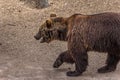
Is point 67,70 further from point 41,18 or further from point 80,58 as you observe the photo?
point 41,18

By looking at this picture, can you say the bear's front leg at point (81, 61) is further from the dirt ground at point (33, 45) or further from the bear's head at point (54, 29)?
the bear's head at point (54, 29)

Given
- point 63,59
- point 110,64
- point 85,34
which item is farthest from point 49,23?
point 110,64

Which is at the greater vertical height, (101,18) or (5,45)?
(101,18)

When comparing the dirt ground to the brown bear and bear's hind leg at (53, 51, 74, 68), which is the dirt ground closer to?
bear's hind leg at (53, 51, 74, 68)

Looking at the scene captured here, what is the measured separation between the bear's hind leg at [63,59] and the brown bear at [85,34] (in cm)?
10

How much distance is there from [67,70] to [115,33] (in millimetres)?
1516

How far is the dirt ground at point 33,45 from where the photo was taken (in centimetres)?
859

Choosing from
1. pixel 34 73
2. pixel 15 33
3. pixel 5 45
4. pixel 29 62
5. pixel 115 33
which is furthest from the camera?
pixel 15 33

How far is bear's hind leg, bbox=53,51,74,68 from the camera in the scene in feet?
28.5

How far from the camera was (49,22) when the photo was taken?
8.42m

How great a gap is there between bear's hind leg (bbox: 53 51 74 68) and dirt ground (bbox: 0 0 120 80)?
0.43 ft

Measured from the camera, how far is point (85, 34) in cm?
827

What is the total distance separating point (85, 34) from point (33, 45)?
101 inches

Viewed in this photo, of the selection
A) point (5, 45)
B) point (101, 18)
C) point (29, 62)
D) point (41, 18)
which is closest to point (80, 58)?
point (101, 18)
